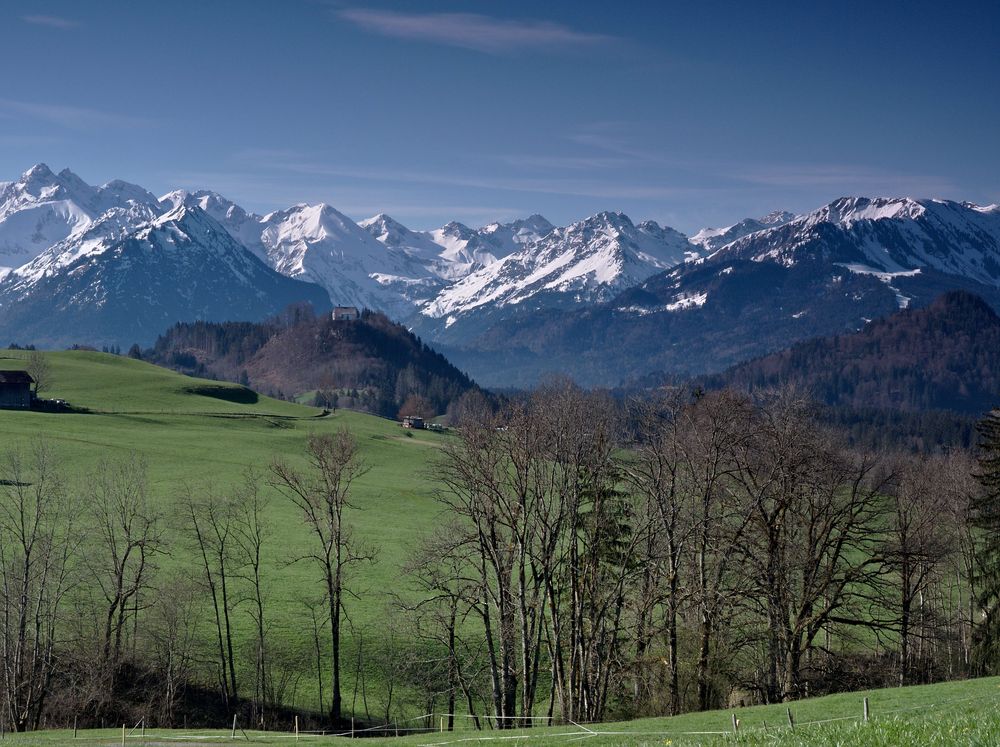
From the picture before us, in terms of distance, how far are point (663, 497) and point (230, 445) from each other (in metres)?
83.2

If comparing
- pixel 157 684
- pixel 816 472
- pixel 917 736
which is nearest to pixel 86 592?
pixel 157 684

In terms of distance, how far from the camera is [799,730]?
20203mm

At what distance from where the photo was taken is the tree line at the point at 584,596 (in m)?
45.2

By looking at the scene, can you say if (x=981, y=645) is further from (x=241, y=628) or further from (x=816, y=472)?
(x=241, y=628)

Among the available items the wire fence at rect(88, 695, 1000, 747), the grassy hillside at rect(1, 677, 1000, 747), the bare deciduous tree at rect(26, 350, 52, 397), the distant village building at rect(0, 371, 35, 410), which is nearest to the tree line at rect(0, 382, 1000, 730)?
the wire fence at rect(88, 695, 1000, 747)

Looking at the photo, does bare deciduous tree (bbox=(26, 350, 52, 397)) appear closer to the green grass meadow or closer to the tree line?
the green grass meadow

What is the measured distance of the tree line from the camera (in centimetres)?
4516

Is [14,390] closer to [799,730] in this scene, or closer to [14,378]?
[14,378]

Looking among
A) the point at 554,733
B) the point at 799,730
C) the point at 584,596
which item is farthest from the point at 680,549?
the point at 799,730

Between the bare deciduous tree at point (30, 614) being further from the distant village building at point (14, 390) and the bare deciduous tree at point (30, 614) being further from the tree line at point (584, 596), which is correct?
the distant village building at point (14, 390)

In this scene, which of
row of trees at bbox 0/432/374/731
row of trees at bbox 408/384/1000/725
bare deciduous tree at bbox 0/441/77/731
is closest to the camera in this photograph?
row of trees at bbox 408/384/1000/725

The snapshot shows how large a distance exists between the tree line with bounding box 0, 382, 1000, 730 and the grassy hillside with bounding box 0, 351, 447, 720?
2.99 metres

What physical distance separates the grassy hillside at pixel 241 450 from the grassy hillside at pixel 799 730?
1798 centimetres

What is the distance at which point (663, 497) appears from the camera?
158ft
